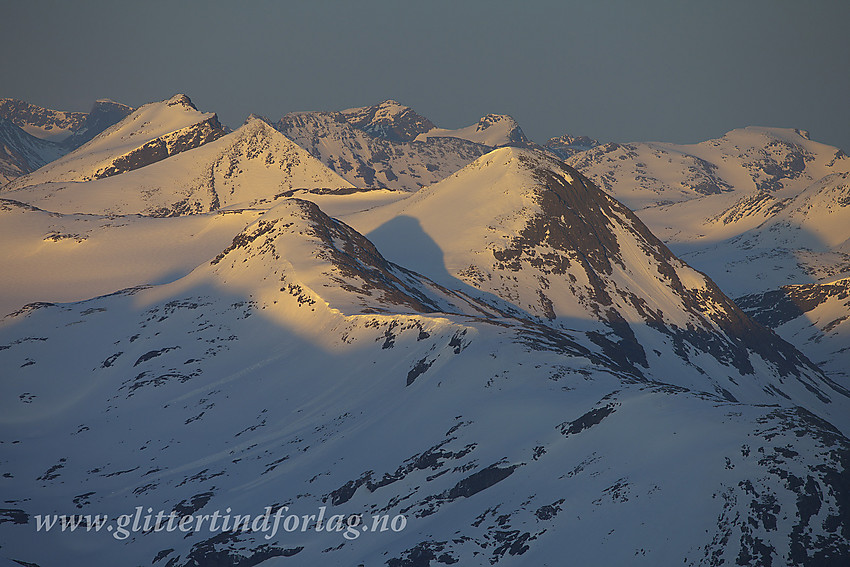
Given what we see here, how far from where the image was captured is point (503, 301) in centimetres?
14938

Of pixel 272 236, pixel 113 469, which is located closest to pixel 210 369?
pixel 113 469

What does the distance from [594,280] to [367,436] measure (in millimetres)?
89481

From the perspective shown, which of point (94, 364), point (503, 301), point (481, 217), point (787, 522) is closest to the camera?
point (787, 522)

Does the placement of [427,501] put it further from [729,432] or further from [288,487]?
[729,432]

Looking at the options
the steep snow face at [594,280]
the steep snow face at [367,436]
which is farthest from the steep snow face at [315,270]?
the steep snow face at [594,280]

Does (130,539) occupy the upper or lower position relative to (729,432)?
upper

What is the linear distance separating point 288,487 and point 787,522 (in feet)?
146

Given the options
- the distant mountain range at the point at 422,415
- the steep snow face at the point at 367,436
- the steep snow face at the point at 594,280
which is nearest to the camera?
the steep snow face at the point at 367,436

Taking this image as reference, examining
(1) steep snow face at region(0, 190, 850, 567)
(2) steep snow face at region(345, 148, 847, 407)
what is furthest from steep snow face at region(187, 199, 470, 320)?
(2) steep snow face at region(345, 148, 847, 407)

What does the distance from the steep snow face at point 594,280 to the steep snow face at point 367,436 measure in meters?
20.5

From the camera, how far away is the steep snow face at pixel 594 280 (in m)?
152

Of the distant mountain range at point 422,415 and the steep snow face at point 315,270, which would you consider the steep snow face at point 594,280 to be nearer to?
the distant mountain range at point 422,415

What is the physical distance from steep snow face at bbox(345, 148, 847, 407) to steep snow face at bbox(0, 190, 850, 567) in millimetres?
20475

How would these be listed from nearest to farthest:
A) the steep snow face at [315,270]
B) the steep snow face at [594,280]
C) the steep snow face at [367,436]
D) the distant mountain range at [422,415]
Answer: the steep snow face at [367,436] < the distant mountain range at [422,415] < the steep snow face at [315,270] < the steep snow face at [594,280]
